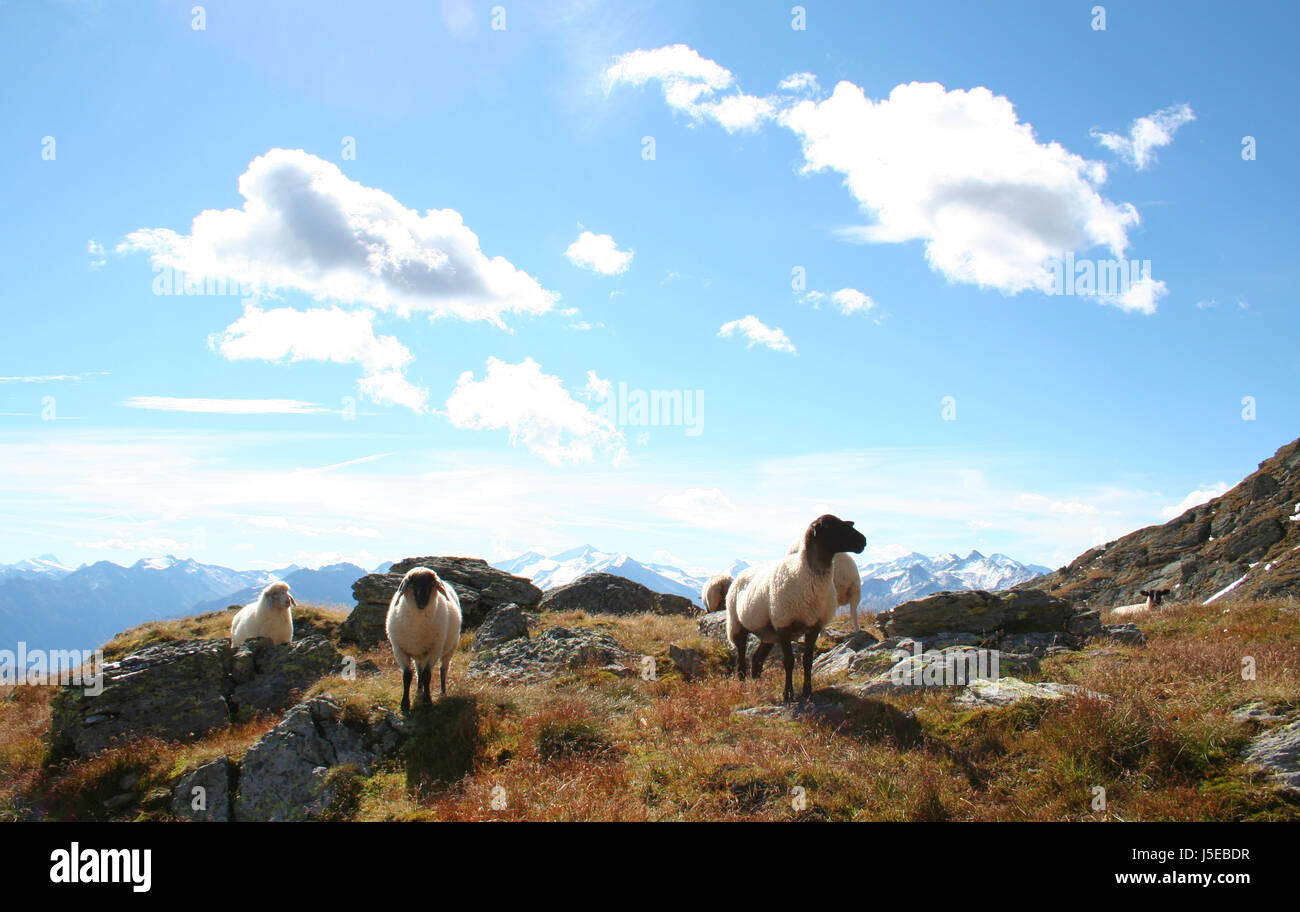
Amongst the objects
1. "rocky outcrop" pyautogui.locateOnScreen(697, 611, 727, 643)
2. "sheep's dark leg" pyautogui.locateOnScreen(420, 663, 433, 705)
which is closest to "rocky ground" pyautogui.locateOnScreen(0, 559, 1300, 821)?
"sheep's dark leg" pyautogui.locateOnScreen(420, 663, 433, 705)

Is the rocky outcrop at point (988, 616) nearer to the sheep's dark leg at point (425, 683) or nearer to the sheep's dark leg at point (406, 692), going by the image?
the sheep's dark leg at point (425, 683)

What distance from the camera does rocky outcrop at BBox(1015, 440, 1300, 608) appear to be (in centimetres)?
4984

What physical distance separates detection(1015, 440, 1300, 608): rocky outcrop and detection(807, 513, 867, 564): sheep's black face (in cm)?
3994

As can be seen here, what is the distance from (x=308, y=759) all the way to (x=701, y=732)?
5.42m

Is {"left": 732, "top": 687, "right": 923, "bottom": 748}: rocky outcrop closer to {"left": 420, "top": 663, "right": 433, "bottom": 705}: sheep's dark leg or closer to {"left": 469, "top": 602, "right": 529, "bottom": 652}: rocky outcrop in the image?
{"left": 420, "top": 663, "right": 433, "bottom": 705}: sheep's dark leg

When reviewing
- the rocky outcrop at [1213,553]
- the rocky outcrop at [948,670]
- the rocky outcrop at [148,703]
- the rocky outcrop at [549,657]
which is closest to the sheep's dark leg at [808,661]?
the rocky outcrop at [948,670]

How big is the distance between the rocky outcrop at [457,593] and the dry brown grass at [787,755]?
6154 mm

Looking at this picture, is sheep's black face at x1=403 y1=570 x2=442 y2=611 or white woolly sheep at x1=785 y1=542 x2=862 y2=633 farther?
white woolly sheep at x1=785 y1=542 x2=862 y2=633

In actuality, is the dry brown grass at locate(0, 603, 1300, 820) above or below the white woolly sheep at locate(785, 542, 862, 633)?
below

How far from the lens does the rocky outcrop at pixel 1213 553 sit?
49844mm

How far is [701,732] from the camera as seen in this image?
30.4 feet

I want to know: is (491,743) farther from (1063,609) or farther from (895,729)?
(1063,609)

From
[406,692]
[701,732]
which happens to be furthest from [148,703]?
[701,732]

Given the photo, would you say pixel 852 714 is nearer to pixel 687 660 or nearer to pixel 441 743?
pixel 687 660
